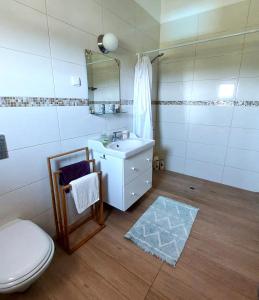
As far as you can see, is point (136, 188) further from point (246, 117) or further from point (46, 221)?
point (246, 117)

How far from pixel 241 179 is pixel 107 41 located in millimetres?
2625

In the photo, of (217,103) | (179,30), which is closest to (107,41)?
(179,30)

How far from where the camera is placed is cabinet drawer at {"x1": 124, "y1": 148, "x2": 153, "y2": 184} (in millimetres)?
1746

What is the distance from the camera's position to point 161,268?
1.41 metres

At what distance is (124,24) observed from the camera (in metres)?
2.06

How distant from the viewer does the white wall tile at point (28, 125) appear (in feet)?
4.00

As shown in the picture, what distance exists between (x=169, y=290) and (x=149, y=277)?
0.17 m

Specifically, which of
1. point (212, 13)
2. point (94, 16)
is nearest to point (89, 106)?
point (94, 16)

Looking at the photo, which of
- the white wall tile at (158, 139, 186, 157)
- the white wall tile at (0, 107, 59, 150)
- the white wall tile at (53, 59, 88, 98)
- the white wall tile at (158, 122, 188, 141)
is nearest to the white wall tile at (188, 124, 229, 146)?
the white wall tile at (158, 122, 188, 141)

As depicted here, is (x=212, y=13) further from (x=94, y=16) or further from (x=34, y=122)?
(x=34, y=122)

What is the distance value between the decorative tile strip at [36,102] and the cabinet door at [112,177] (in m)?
0.58

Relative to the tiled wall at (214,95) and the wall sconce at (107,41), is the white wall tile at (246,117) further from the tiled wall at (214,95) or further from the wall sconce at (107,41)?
the wall sconce at (107,41)

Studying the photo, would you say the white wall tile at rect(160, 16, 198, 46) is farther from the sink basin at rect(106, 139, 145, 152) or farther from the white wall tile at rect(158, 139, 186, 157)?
the sink basin at rect(106, 139, 145, 152)

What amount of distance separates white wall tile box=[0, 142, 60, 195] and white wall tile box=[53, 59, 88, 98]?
48 cm
